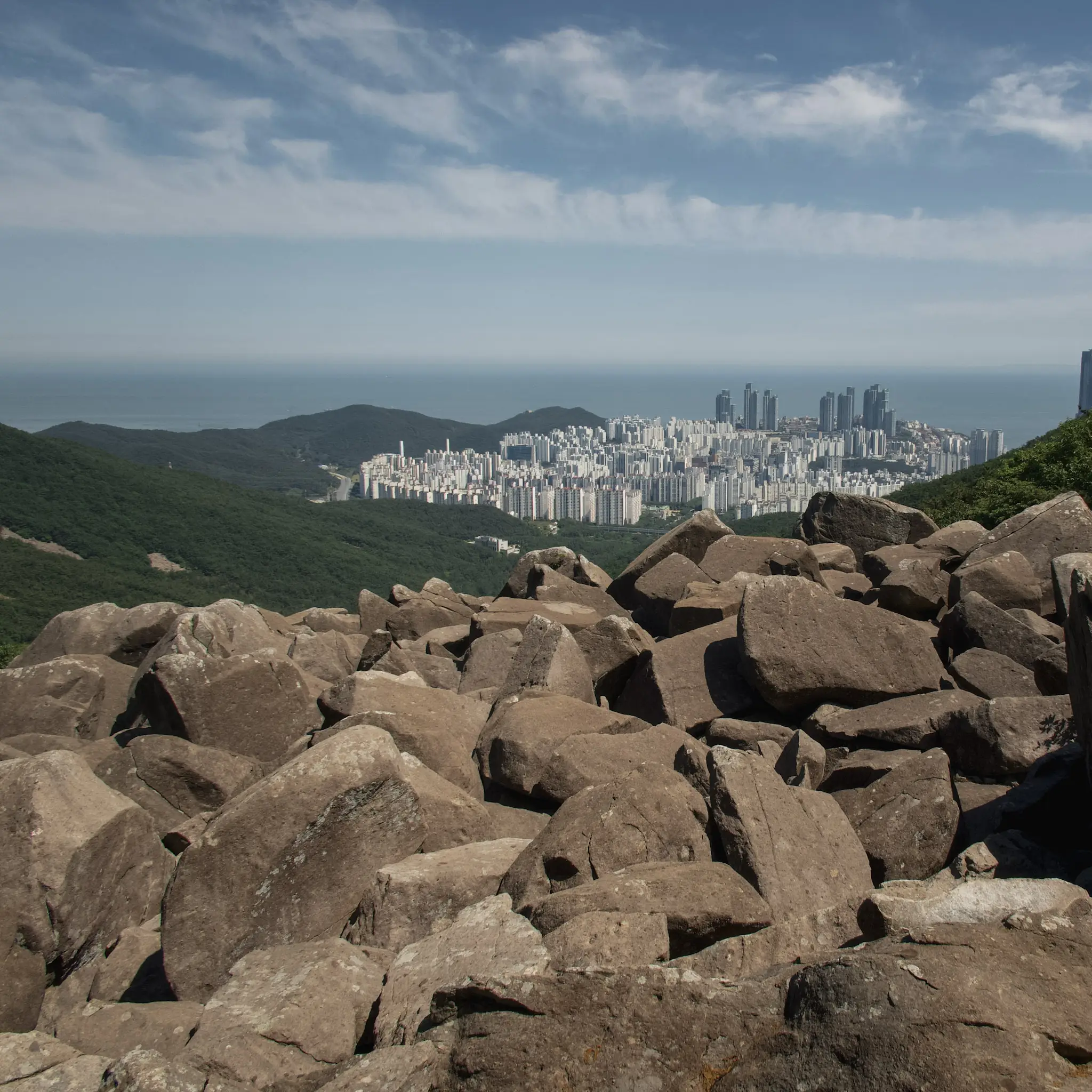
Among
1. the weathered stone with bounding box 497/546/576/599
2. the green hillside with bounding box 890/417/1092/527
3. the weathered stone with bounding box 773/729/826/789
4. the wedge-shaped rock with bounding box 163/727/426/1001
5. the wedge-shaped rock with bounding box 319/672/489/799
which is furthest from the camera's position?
the green hillside with bounding box 890/417/1092/527

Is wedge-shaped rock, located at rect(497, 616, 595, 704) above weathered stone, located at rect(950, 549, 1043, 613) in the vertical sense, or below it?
below

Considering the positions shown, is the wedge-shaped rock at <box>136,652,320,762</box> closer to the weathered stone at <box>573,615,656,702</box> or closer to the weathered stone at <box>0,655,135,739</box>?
the weathered stone at <box>0,655,135,739</box>

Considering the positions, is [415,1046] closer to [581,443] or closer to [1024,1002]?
[1024,1002]

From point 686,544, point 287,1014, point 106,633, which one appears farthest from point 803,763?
point 106,633

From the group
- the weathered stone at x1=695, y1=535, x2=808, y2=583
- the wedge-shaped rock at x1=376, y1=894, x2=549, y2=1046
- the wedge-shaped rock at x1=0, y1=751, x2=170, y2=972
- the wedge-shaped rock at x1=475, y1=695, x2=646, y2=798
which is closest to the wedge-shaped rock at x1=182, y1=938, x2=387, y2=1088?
the wedge-shaped rock at x1=376, y1=894, x2=549, y2=1046

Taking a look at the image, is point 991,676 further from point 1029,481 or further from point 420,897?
point 1029,481

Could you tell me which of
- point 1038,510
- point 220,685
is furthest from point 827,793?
point 1038,510

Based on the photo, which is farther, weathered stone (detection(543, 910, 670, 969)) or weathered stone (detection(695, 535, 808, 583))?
weathered stone (detection(695, 535, 808, 583))
